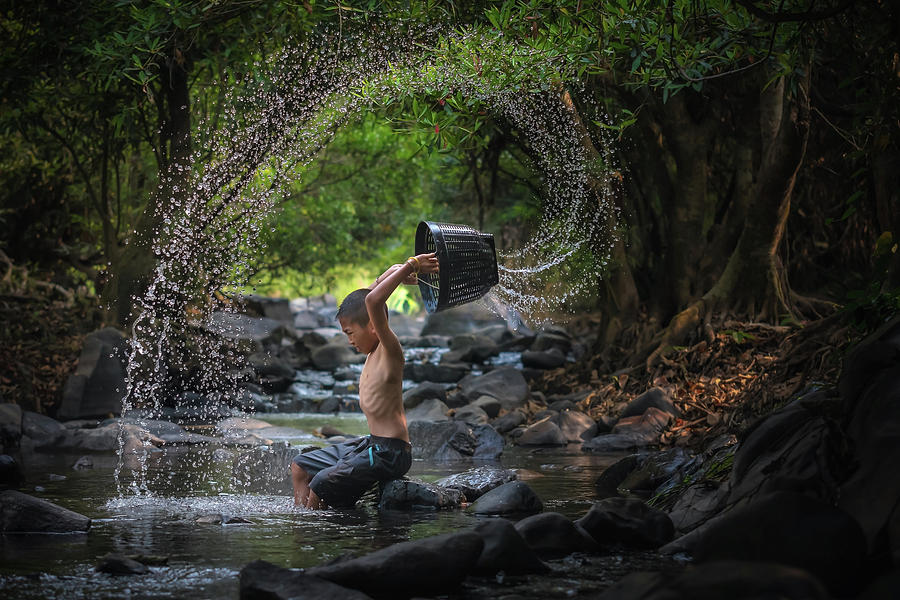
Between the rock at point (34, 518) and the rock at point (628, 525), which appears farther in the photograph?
the rock at point (34, 518)

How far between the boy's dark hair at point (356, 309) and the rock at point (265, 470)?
171 cm

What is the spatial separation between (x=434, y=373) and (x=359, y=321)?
10.9 meters

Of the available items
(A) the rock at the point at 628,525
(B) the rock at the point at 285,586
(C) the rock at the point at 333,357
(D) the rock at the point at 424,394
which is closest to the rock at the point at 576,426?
(D) the rock at the point at 424,394

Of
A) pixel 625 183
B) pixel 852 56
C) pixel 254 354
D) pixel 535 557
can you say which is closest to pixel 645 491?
pixel 535 557

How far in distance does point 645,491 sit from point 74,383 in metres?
8.18

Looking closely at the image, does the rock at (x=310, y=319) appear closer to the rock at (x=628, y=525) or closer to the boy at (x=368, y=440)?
the boy at (x=368, y=440)

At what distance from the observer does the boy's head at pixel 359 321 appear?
6.57 metres

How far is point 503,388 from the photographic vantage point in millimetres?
13812

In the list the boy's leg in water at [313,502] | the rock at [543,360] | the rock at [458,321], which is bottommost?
the boy's leg in water at [313,502]

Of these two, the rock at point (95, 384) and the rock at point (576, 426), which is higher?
the rock at point (95, 384)

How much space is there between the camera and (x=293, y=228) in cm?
2100

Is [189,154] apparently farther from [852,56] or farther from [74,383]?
[852,56]

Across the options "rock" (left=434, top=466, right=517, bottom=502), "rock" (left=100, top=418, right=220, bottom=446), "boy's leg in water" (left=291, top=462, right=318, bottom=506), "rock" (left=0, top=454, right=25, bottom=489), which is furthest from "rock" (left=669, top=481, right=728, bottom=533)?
"rock" (left=100, top=418, right=220, bottom=446)

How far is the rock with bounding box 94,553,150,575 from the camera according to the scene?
14.9 feet
